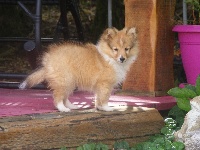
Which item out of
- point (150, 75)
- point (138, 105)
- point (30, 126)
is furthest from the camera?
point (150, 75)

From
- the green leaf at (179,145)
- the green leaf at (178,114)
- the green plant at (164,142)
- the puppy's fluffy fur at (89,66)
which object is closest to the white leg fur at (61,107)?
the puppy's fluffy fur at (89,66)

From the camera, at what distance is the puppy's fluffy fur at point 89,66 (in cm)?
500

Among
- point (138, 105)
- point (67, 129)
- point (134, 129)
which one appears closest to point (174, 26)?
point (138, 105)

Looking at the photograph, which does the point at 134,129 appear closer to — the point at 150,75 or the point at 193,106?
the point at 193,106

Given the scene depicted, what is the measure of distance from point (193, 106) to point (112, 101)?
0.93 m

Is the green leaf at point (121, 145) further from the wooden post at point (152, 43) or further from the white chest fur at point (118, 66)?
the wooden post at point (152, 43)

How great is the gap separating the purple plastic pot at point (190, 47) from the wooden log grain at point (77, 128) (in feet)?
2.98

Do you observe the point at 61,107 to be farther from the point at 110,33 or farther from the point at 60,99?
the point at 110,33

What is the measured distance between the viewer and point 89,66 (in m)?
5.08

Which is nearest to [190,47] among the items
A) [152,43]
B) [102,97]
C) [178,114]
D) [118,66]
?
[152,43]

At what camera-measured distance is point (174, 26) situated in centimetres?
605

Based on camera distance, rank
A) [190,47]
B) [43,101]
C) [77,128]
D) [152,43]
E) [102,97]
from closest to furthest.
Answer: [77,128], [102,97], [43,101], [152,43], [190,47]

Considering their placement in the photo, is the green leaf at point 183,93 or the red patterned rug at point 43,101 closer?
the red patterned rug at point 43,101

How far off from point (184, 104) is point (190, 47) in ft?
2.98
